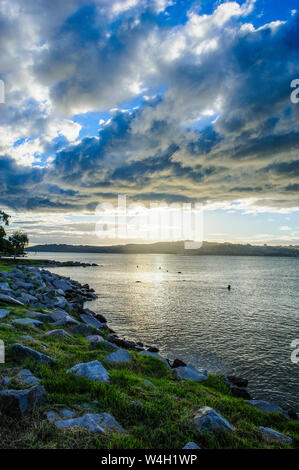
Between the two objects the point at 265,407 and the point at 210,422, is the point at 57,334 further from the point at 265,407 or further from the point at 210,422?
the point at 265,407

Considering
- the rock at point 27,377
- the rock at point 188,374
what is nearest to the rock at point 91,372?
the rock at point 27,377

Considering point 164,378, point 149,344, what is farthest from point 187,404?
point 149,344

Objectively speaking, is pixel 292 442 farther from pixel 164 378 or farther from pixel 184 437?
pixel 164 378

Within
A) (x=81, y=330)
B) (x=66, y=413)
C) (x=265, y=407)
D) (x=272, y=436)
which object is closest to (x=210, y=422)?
(x=272, y=436)

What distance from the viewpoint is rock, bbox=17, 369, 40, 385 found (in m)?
6.77

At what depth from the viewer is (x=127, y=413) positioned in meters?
6.17

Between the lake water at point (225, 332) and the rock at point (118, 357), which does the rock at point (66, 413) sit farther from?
the lake water at point (225, 332)

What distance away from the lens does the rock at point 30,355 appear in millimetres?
8297

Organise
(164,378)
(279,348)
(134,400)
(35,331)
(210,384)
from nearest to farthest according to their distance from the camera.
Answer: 1. (134,400)
2. (164,378)
3. (210,384)
4. (35,331)
5. (279,348)

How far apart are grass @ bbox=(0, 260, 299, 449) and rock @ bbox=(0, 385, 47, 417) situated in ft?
0.51

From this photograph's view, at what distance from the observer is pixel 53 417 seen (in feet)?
18.0

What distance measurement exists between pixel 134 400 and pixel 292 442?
4.62 metres

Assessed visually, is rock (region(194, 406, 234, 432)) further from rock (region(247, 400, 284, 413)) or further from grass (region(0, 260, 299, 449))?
rock (region(247, 400, 284, 413))

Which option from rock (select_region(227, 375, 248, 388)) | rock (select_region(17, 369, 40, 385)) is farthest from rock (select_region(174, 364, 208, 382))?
rock (select_region(17, 369, 40, 385))
